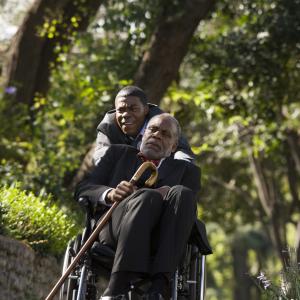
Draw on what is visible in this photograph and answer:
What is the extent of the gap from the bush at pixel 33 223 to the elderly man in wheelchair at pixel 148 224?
1715 millimetres

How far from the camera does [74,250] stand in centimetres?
578

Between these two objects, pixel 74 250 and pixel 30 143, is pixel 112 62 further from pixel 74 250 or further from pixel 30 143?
pixel 74 250

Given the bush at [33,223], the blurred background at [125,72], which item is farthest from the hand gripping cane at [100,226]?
the blurred background at [125,72]

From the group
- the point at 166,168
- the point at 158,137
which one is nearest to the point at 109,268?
the point at 166,168

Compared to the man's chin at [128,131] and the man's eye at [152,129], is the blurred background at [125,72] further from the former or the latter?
the man's eye at [152,129]

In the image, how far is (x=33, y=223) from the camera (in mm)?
7988

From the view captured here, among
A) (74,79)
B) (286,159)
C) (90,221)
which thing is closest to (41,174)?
(74,79)

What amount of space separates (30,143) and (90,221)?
639 cm

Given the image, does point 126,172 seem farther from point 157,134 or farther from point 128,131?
point 128,131

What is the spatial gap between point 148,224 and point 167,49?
6.05 metres

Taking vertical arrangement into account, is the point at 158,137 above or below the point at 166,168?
above

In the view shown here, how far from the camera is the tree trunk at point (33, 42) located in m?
12.7

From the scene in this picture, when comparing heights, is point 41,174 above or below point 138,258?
above

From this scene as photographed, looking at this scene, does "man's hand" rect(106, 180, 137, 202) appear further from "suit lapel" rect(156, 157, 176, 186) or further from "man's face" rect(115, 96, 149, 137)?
"man's face" rect(115, 96, 149, 137)
